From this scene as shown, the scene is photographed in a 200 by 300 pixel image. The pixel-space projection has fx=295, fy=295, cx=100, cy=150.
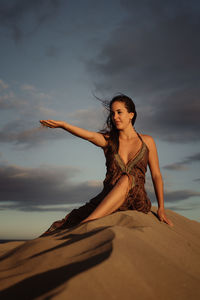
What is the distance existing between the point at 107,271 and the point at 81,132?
124 inches

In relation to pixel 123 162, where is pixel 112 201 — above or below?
below

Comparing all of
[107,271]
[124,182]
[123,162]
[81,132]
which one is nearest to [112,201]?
[124,182]

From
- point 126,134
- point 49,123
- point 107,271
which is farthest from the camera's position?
point 126,134

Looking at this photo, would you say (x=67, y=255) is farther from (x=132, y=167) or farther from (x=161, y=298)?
(x=132, y=167)

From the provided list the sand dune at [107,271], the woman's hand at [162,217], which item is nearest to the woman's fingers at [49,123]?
the sand dune at [107,271]

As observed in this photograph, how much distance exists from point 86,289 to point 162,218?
322 cm

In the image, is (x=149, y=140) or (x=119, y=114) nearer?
(x=119, y=114)

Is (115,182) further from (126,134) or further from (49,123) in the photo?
(49,123)

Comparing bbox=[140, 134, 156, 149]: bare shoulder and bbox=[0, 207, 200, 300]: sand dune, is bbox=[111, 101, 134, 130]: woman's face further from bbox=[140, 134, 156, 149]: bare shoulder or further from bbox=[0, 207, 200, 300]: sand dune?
bbox=[0, 207, 200, 300]: sand dune

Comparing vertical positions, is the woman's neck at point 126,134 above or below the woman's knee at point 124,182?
above

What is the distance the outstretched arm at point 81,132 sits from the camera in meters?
4.28

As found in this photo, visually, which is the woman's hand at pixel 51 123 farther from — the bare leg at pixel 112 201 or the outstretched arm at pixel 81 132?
the bare leg at pixel 112 201

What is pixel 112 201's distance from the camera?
411 cm

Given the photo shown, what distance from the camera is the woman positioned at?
441 centimetres
